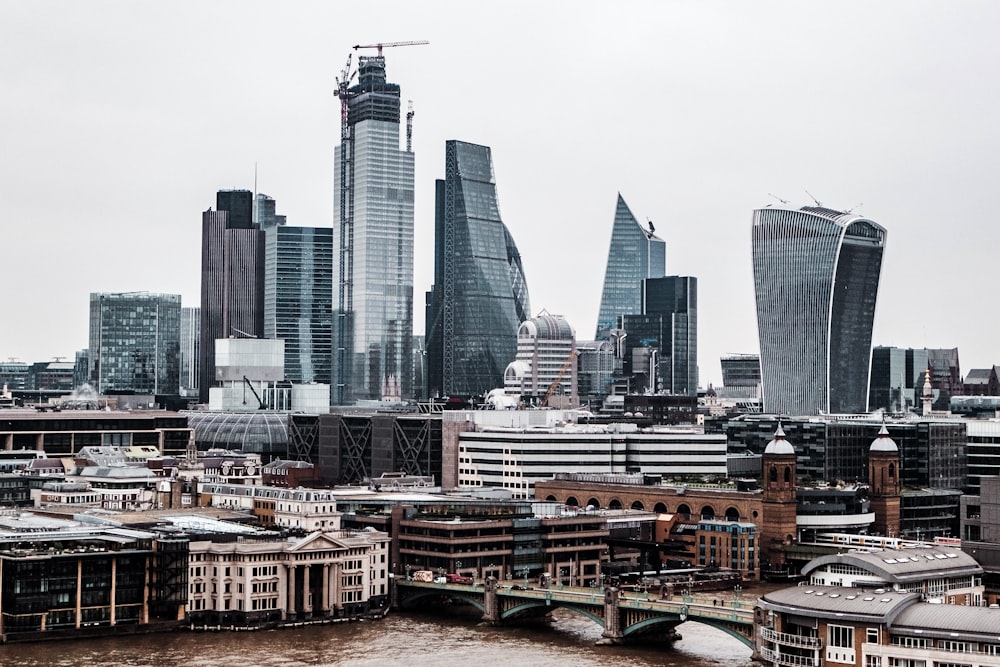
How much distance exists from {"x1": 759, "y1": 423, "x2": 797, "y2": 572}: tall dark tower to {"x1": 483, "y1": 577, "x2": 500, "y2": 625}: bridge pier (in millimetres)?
40923

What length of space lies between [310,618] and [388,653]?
16.8 meters

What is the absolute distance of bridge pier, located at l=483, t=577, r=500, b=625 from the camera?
143 m

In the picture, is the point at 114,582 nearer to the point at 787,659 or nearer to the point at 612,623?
the point at 612,623

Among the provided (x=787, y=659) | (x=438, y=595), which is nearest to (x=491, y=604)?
(x=438, y=595)

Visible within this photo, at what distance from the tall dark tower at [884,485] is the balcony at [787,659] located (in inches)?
2965

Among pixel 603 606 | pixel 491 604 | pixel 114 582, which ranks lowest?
pixel 491 604

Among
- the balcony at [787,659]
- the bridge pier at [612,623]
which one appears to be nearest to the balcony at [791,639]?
the balcony at [787,659]

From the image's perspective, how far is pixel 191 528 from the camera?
151 metres

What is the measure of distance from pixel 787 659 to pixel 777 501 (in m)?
62.1

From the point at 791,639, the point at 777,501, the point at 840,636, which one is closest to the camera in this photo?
the point at 840,636

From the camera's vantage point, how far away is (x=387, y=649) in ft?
419

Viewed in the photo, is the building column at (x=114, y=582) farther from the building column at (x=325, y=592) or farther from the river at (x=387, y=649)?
the building column at (x=325, y=592)

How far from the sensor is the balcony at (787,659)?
369ft

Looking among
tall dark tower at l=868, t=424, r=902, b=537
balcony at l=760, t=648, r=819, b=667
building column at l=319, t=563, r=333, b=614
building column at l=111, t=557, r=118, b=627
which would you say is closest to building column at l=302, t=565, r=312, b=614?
building column at l=319, t=563, r=333, b=614
